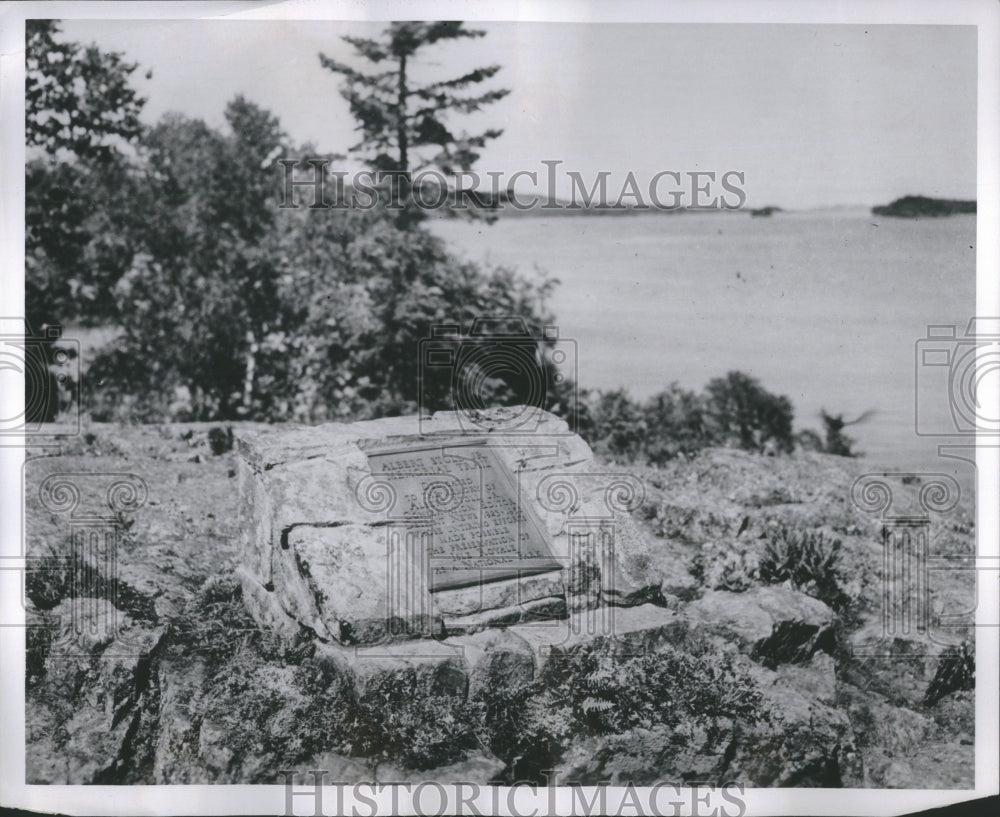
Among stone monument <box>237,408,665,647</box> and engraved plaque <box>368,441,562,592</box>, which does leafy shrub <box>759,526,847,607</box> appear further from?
engraved plaque <box>368,441,562,592</box>

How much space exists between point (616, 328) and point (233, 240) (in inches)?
81.8

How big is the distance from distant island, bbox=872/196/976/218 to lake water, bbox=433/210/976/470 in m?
0.04

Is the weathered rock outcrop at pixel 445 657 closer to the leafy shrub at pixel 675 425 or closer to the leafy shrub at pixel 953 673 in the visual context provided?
the leafy shrub at pixel 953 673

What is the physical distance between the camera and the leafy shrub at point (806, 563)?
4.47 meters

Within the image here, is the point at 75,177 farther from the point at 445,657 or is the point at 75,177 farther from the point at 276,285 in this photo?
the point at 445,657

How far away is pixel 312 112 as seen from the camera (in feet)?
16.1

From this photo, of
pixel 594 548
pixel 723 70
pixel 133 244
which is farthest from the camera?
pixel 133 244

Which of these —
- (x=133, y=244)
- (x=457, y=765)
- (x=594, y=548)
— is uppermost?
(x=133, y=244)

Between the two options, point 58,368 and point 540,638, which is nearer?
point 540,638

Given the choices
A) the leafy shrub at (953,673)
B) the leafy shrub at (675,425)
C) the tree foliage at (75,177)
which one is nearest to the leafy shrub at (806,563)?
the leafy shrub at (953,673)

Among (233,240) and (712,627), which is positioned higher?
(233,240)

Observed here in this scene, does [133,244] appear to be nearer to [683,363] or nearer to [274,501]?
[274,501]

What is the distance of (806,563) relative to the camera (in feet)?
14.8

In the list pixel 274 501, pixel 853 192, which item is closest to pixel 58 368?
pixel 274 501
